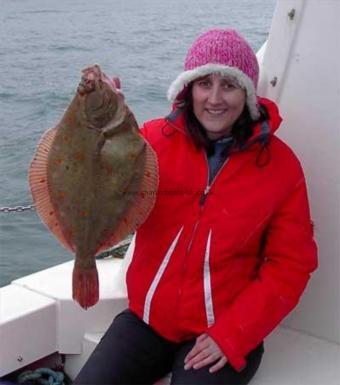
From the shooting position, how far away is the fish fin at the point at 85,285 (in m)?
2.67

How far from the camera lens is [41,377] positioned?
3475 millimetres

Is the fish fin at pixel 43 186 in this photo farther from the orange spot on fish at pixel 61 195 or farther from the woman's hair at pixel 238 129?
the woman's hair at pixel 238 129

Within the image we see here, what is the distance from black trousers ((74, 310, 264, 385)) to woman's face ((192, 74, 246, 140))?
34.5 inches

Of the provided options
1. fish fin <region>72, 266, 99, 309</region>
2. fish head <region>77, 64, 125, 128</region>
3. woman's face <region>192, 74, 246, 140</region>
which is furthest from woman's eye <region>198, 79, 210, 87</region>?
fish fin <region>72, 266, 99, 309</region>

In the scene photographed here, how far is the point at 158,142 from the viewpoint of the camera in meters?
3.00

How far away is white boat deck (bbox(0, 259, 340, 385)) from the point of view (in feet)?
10.7

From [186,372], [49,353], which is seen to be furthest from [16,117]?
[186,372]

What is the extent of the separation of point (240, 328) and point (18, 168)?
7009mm

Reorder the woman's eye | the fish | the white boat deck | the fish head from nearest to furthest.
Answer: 1. the fish head
2. the fish
3. the woman's eye
4. the white boat deck

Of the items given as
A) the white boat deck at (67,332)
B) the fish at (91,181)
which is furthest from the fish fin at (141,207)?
the white boat deck at (67,332)

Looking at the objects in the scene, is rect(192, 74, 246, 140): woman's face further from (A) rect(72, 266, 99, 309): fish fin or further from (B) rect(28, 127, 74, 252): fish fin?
(A) rect(72, 266, 99, 309): fish fin

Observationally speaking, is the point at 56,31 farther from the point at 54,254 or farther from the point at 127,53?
the point at 54,254

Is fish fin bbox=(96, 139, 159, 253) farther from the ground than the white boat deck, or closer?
farther from the ground

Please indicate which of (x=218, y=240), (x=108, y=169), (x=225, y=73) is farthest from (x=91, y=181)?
(x=225, y=73)
